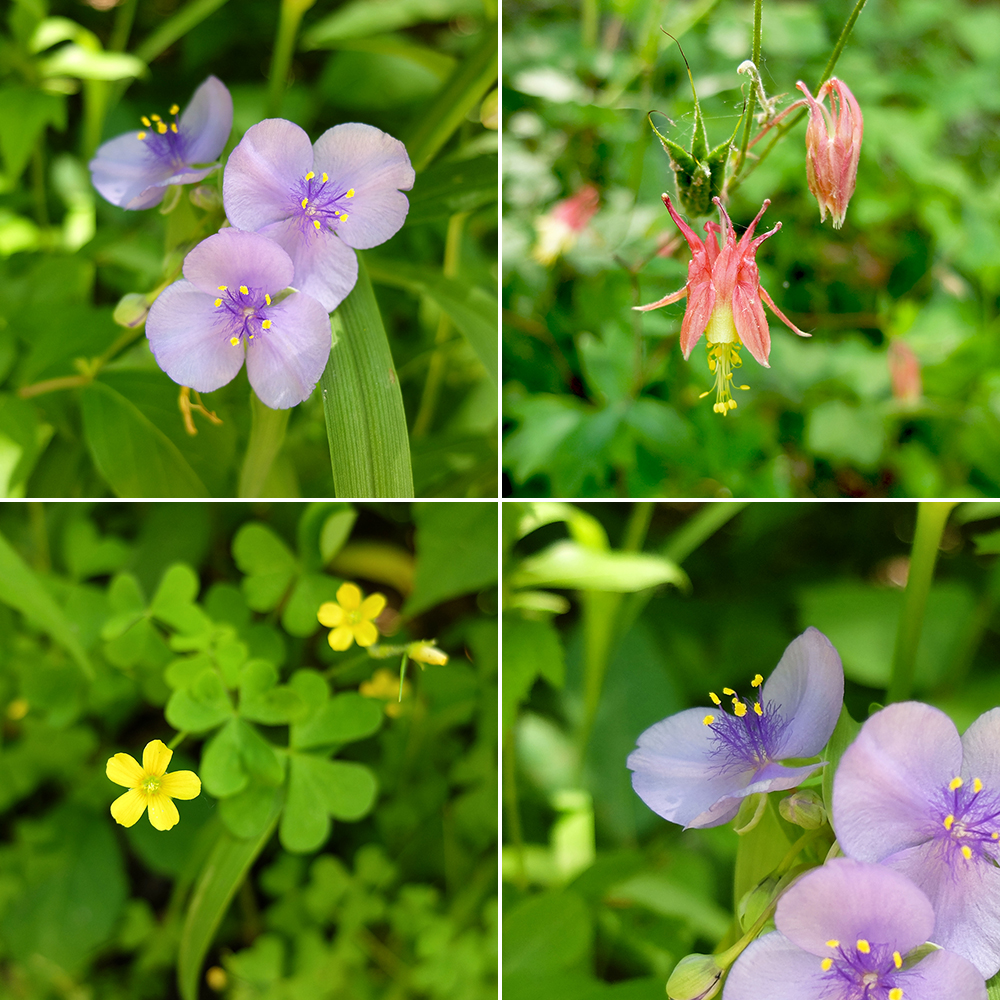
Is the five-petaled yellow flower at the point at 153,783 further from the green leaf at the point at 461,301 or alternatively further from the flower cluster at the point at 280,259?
the green leaf at the point at 461,301

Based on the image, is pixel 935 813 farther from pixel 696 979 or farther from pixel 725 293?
pixel 725 293

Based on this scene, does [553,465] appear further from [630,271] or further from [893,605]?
[893,605]

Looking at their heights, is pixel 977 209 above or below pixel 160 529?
above

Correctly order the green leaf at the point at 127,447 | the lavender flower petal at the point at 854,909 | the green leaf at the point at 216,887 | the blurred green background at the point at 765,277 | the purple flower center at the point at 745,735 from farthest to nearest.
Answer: the blurred green background at the point at 765,277 → the green leaf at the point at 127,447 → the green leaf at the point at 216,887 → the purple flower center at the point at 745,735 → the lavender flower petal at the point at 854,909

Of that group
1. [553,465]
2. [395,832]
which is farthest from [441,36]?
[395,832]

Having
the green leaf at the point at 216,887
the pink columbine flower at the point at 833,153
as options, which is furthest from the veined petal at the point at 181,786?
the pink columbine flower at the point at 833,153

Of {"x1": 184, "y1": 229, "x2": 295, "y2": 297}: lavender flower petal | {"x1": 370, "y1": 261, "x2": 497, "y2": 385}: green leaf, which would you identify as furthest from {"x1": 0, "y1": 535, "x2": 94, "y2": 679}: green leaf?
{"x1": 370, "y1": 261, "x2": 497, "y2": 385}: green leaf
